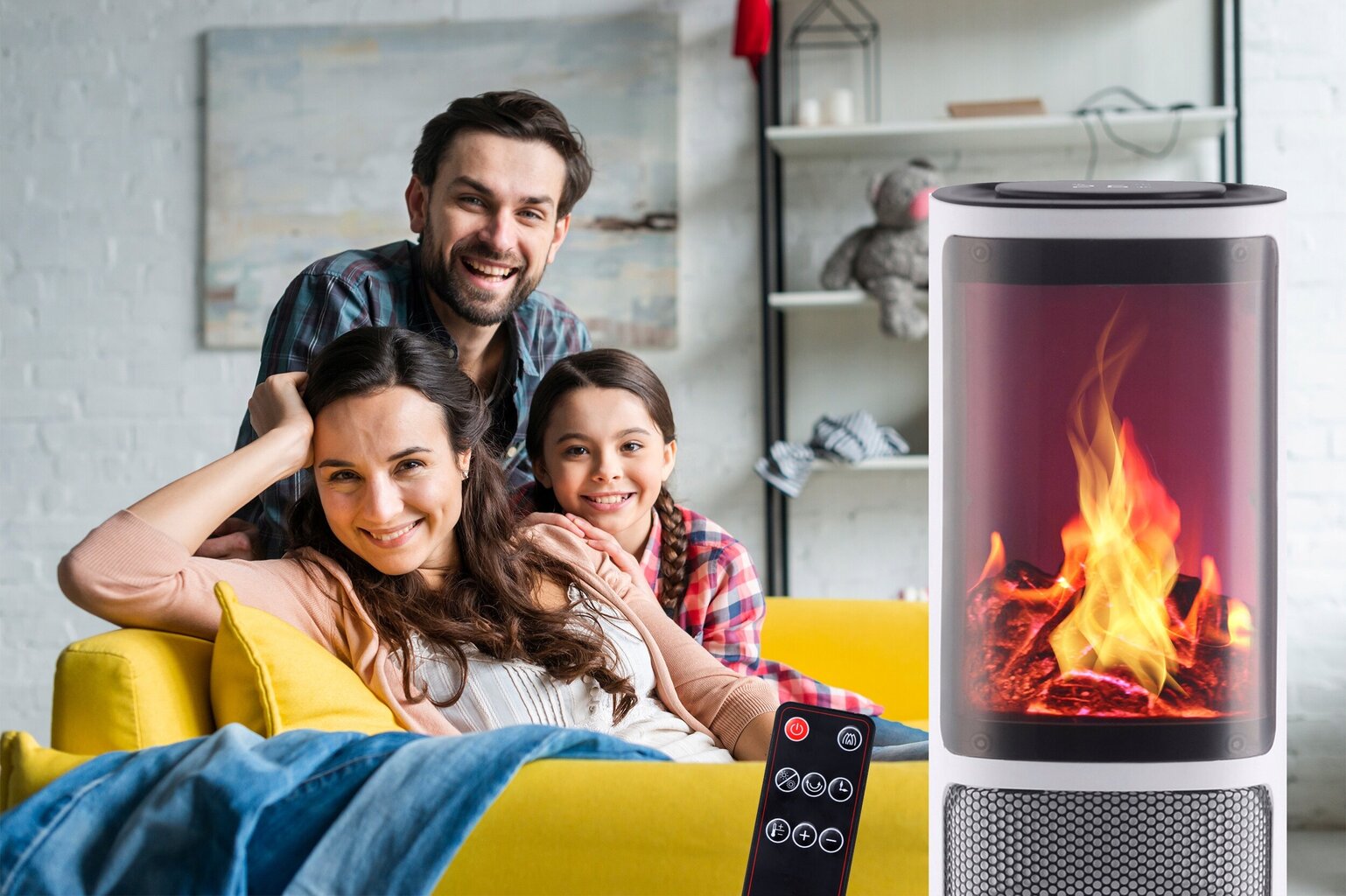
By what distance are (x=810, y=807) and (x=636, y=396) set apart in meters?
0.83

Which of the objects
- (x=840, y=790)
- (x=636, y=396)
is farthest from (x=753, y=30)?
(x=840, y=790)

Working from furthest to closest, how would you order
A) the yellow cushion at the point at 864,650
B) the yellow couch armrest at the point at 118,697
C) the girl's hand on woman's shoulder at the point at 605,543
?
the yellow cushion at the point at 864,650
the girl's hand on woman's shoulder at the point at 605,543
the yellow couch armrest at the point at 118,697

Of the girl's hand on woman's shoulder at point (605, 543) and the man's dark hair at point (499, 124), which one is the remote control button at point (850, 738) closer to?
the girl's hand on woman's shoulder at point (605, 543)

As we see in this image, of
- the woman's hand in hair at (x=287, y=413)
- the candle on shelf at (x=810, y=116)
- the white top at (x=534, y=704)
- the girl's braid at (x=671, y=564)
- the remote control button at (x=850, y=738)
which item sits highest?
the candle on shelf at (x=810, y=116)

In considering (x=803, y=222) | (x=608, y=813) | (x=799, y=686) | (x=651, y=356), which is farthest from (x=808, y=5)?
(x=608, y=813)

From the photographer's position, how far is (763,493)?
330cm

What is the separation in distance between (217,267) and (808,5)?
1.76 m

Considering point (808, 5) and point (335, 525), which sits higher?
point (808, 5)

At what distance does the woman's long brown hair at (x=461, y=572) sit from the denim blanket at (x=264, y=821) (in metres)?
0.32

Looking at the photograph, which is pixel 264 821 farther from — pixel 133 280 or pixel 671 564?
pixel 133 280

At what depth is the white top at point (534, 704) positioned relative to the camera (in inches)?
56.6

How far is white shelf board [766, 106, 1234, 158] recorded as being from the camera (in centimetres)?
297

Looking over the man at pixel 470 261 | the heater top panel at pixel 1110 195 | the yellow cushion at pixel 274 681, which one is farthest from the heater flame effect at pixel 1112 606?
the man at pixel 470 261

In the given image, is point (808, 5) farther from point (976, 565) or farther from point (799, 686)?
point (976, 565)
